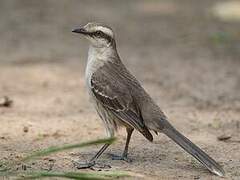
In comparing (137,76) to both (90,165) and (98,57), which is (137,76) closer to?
(98,57)

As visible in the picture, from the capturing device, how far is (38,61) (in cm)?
1300

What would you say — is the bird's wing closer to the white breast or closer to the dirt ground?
the white breast

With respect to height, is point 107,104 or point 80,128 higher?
point 107,104

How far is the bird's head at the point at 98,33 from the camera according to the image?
8125 mm

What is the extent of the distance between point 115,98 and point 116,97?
0.02 m

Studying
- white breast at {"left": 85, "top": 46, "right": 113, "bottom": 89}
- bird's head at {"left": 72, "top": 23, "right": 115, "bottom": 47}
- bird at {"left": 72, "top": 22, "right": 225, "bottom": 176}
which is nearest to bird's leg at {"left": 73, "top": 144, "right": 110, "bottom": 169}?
bird at {"left": 72, "top": 22, "right": 225, "bottom": 176}

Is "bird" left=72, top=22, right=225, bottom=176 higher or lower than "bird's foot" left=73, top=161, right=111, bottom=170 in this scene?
higher

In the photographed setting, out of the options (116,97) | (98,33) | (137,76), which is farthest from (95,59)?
(137,76)

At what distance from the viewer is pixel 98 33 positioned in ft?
26.8

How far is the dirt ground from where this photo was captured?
321 inches

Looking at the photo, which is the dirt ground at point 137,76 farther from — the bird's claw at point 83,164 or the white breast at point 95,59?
the white breast at point 95,59

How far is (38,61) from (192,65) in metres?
2.80

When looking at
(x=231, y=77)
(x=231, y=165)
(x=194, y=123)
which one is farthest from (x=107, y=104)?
(x=231, y=77)

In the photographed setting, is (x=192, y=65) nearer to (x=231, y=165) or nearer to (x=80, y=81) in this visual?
(x=80, y=81)
